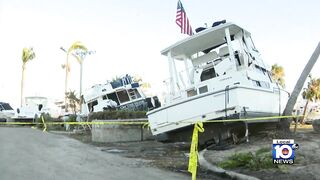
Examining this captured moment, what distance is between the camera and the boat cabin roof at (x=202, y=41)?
1825 centimetres

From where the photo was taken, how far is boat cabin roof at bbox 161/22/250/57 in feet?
59.9

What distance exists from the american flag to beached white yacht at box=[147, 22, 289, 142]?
89 cm

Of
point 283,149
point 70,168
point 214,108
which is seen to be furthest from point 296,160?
point 70,168

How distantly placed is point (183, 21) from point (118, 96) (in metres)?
15.3

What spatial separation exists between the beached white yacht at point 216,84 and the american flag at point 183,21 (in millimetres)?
892

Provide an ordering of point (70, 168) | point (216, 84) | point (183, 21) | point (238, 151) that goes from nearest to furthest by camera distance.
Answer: point (70, 168)
point (238, 151)
point (216, 84)
point (183, 21)

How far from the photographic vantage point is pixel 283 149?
30.7ft

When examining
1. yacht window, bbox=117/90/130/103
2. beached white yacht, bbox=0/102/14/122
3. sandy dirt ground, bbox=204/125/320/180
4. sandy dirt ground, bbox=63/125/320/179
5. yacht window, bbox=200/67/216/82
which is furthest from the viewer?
beached white yacht, bbox=0/102/14/122

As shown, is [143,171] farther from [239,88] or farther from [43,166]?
[239,88]

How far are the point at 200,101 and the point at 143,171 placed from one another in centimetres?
547

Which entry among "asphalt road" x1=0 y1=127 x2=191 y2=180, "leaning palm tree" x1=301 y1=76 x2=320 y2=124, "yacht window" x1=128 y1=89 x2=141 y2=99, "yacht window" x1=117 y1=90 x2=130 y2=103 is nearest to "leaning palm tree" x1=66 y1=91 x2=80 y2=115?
"yacht window" x1=117 y1=90 x2=130 y2=103

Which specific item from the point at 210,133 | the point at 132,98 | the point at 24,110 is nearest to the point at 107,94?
the point at 132,98

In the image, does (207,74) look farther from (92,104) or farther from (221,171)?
(92,104)

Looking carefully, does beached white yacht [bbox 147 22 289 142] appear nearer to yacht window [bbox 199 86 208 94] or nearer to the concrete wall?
yacht window [bbox 199 86 208 94]
